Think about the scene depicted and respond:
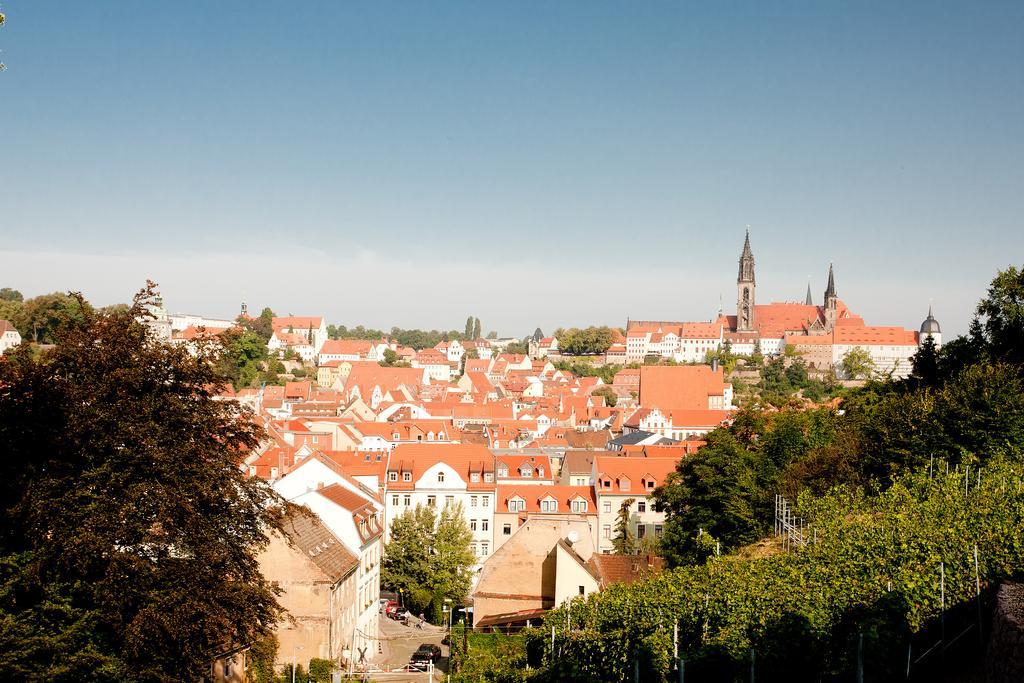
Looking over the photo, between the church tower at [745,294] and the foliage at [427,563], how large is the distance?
455ft

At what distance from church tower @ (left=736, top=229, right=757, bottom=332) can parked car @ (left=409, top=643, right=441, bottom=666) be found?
147 meters

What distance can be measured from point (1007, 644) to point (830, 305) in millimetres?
168686

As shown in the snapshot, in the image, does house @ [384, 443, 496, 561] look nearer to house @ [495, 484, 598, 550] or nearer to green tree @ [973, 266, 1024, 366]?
house @ [495, 484, 598, 550]

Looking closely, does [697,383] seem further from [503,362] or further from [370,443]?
[503,362]

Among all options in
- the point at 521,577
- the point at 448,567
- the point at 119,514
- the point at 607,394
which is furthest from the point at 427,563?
the point at 607,394

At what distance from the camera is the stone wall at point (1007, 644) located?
33.6 feet

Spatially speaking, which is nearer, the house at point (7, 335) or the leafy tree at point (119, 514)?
the leafy tree at point (119, 514)

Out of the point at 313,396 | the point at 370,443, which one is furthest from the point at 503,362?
the point at 370,443

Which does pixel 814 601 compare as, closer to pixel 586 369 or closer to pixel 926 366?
pixel 926 366

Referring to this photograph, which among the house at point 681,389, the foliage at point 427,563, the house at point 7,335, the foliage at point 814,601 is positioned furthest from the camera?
the house at point 7,335

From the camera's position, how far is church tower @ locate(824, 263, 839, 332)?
168 metres

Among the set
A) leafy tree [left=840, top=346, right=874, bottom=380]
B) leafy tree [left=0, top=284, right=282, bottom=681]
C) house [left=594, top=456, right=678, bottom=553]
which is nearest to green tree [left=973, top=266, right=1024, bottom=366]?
house [left=594, top=456, right=678, bottom=553]

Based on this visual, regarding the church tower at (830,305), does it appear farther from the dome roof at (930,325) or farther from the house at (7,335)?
the house at (7,335)

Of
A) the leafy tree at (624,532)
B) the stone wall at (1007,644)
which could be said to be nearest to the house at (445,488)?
the leafy tree at (624,532)
